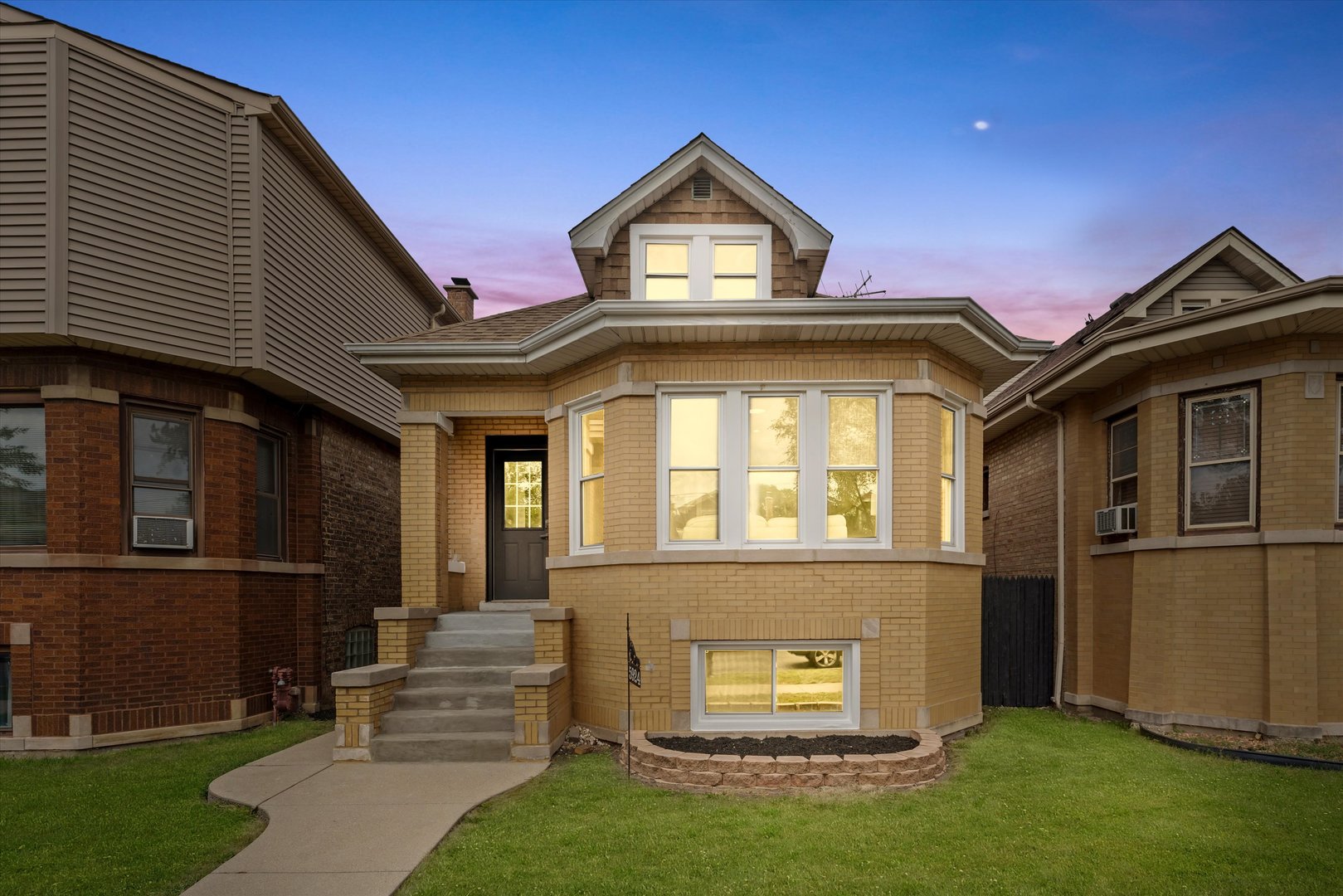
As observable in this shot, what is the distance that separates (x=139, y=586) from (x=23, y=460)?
6.51 ft

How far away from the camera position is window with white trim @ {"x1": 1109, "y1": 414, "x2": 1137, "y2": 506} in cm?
1023

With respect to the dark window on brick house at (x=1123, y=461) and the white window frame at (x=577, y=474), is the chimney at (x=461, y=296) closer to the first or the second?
the white window frame at (x=577, y=474)

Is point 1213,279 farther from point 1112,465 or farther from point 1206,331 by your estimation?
point 1206,331

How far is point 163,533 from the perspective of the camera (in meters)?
10.0

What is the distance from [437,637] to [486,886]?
527 cm

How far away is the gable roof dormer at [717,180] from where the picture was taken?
993 centimetres

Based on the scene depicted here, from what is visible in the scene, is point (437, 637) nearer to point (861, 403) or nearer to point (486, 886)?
point (486, 886)

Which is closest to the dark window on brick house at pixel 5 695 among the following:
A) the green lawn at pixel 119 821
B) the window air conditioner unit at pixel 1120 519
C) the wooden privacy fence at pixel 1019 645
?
the green lawn at pixel 119 821

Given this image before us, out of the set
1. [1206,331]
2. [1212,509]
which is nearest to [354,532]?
[1212,509]

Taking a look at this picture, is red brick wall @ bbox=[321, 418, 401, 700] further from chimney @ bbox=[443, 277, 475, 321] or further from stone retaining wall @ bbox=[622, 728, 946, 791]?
stone retaining wall @ bbox=[622, 728, 946, 791]

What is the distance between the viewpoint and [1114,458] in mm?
10688

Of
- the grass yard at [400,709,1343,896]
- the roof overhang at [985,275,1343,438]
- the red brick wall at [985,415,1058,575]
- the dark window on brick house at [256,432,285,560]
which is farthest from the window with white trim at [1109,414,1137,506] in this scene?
the dark window on brick house at [256,432,285,560]

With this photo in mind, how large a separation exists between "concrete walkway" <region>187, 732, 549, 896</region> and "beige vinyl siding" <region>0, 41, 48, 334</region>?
227 inches

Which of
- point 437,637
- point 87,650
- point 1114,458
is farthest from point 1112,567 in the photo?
point 87,650
